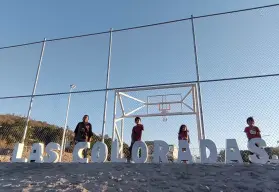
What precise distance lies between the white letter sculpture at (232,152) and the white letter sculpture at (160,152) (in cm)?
121

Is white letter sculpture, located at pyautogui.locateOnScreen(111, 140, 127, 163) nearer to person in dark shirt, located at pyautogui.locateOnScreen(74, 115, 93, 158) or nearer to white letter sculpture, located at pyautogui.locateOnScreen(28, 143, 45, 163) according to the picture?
person in dark shirt, located at pyautogui.locateOnScreen(74, 115, 93, 158)

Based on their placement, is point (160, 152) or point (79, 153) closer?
point (160, 152)

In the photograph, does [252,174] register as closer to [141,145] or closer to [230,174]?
[230,174]

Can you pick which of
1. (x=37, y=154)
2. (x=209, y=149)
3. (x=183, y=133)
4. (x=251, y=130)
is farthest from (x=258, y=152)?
(x=37, y=154)

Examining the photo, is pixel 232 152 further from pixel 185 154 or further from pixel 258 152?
pixel 185 154

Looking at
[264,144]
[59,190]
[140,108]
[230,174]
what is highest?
[140,108]

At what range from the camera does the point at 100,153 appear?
5.38 meters

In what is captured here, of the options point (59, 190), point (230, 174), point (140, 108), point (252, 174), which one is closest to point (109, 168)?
point (59, 190)

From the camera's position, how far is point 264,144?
463 cm

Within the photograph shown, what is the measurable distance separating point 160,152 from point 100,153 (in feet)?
4.42

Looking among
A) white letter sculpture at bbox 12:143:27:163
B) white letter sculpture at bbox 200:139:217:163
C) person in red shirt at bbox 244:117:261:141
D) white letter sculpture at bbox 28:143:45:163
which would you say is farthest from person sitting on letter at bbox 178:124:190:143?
white letter sculpture at bbox 12:143:27:163

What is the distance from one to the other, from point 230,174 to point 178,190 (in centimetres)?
98

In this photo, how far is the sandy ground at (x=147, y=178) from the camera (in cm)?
364

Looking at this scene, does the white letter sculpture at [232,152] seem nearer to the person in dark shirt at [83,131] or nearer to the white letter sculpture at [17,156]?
the person in dark shirt at [83,131]
